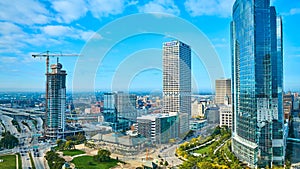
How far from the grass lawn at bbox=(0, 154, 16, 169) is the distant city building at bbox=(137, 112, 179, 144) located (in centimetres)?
264

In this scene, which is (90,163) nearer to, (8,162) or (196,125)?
(8,162)

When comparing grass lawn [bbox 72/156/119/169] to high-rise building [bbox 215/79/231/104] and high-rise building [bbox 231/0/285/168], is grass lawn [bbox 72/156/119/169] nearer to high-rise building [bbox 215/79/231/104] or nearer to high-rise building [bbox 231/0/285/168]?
high-rise building [bbox 231/0/285/168]

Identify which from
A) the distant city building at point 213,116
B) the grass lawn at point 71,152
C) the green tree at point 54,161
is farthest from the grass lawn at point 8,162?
the distant city building at point 213,116

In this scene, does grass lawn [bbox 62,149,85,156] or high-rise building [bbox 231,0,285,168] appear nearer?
high-rise building [bbox 231,0,285,168]

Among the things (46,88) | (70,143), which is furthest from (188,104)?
(46,88)

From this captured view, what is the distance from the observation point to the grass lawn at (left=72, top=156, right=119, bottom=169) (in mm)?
4176

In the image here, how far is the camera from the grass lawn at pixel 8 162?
441cm

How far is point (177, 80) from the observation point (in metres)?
7.25

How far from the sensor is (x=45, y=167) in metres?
4.36

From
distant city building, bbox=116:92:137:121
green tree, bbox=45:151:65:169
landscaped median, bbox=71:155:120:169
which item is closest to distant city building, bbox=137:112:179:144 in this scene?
distant city building, bbox=116:92:137:121

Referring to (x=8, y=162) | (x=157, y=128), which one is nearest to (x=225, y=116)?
(x=157, y=128)

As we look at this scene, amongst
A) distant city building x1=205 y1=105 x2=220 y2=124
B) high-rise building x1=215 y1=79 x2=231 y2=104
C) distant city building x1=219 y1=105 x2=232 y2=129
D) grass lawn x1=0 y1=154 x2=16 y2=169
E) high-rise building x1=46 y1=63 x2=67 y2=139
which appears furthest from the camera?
high-rise building x1=215 y1=79 x2=231 y2=104

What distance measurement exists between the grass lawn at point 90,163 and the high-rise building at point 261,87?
7.66 ft

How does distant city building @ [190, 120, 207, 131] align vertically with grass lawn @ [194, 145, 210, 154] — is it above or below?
above
